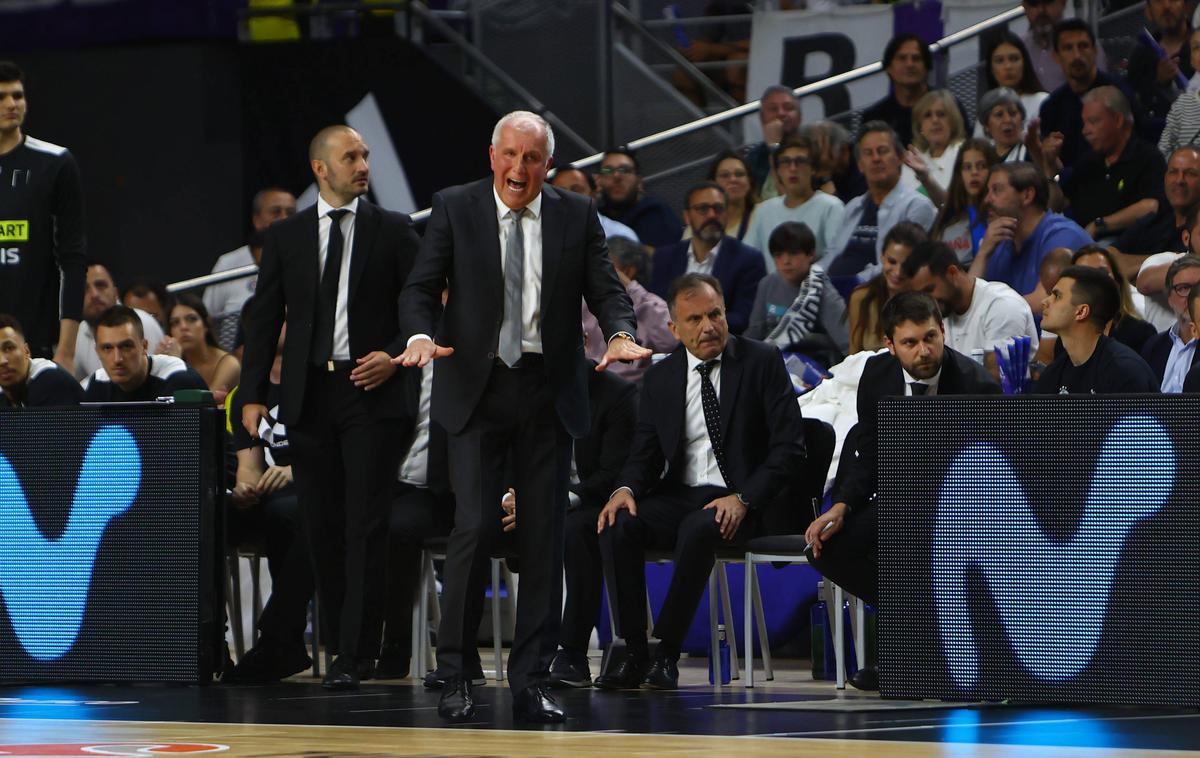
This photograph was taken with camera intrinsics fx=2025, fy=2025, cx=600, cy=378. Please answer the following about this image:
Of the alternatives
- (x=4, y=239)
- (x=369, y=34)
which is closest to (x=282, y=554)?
(x=4, y=239)

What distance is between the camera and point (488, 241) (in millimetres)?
5801

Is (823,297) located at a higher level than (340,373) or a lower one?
higher

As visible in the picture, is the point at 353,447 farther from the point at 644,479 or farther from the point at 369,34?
the point at 369,34

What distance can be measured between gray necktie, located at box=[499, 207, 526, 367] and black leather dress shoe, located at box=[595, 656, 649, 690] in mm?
1680

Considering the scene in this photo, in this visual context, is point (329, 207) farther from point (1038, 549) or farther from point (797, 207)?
point (797, 207)

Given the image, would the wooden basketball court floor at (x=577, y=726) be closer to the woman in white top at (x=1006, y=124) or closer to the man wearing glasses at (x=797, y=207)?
the man wearing glasses at (x=797, y=207)

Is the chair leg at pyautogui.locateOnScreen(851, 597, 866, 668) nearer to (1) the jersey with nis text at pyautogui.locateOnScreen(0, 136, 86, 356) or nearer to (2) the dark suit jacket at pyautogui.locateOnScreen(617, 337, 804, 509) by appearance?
(2) the dark suit jacket at pyautogui.locateOnScreen(617, 337, 804, 509)

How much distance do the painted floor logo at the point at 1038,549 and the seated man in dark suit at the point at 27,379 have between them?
3.50 m

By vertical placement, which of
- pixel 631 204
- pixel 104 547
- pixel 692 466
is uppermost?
pixel 631 204

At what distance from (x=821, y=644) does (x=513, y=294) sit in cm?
251

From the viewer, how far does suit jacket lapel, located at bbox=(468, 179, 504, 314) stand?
5.78 m

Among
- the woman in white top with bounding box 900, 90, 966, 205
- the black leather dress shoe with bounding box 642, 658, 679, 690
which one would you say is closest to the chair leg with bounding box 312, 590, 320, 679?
the black leather dress shoe with bounding box 642, 658, 679, 690

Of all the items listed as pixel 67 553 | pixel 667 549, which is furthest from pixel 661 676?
pixel 67 553

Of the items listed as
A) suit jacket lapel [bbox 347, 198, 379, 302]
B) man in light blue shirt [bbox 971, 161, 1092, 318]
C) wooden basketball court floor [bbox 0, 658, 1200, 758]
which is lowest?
wooden basketball court floor [bbox 0, 658, 1200, 758]
